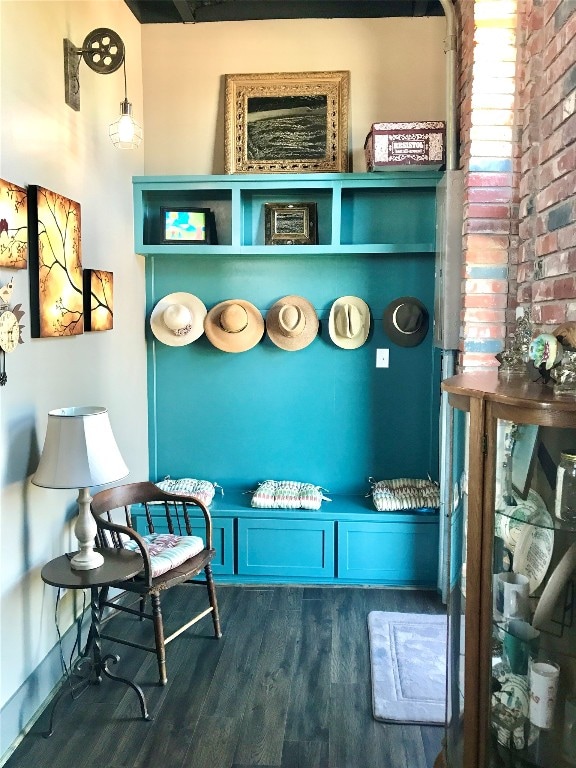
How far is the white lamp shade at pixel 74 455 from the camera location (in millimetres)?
2249

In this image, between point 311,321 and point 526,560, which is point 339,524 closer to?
point 311,321

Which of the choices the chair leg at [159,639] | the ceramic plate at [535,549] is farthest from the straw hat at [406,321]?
the ceramic plate at [535,549]

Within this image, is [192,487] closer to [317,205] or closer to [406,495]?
[406,495]

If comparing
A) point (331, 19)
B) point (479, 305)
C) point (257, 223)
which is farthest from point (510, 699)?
point (331, 19)

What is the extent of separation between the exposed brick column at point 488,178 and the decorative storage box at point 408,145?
264mm

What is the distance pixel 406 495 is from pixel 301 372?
3.05 ft

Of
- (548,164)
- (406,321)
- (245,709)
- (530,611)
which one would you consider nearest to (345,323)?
(406,321)

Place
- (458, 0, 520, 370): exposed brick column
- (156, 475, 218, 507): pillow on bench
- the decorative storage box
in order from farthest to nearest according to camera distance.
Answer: (156, 475, 218, 507): pillow on bench, the decorative storage box, (458, 0, 520, 370): exposed brick column

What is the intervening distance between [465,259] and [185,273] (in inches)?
65.0

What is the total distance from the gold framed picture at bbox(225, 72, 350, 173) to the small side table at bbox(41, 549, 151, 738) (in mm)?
2220

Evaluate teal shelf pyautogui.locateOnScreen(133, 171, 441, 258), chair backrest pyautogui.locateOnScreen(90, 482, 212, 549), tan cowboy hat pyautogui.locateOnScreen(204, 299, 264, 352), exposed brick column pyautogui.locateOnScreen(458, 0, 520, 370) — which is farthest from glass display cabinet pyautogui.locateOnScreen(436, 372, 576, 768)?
tan cowboy hat pyautogui.locateOnScreen(204, 299, 264, 352)

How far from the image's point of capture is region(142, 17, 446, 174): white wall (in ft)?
11.6

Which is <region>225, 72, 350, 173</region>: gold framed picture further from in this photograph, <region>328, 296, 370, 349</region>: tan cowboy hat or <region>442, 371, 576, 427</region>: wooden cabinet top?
<region>442, 371, 576, 427</region>: wooden cabinet top

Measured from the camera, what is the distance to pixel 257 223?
3.66m
